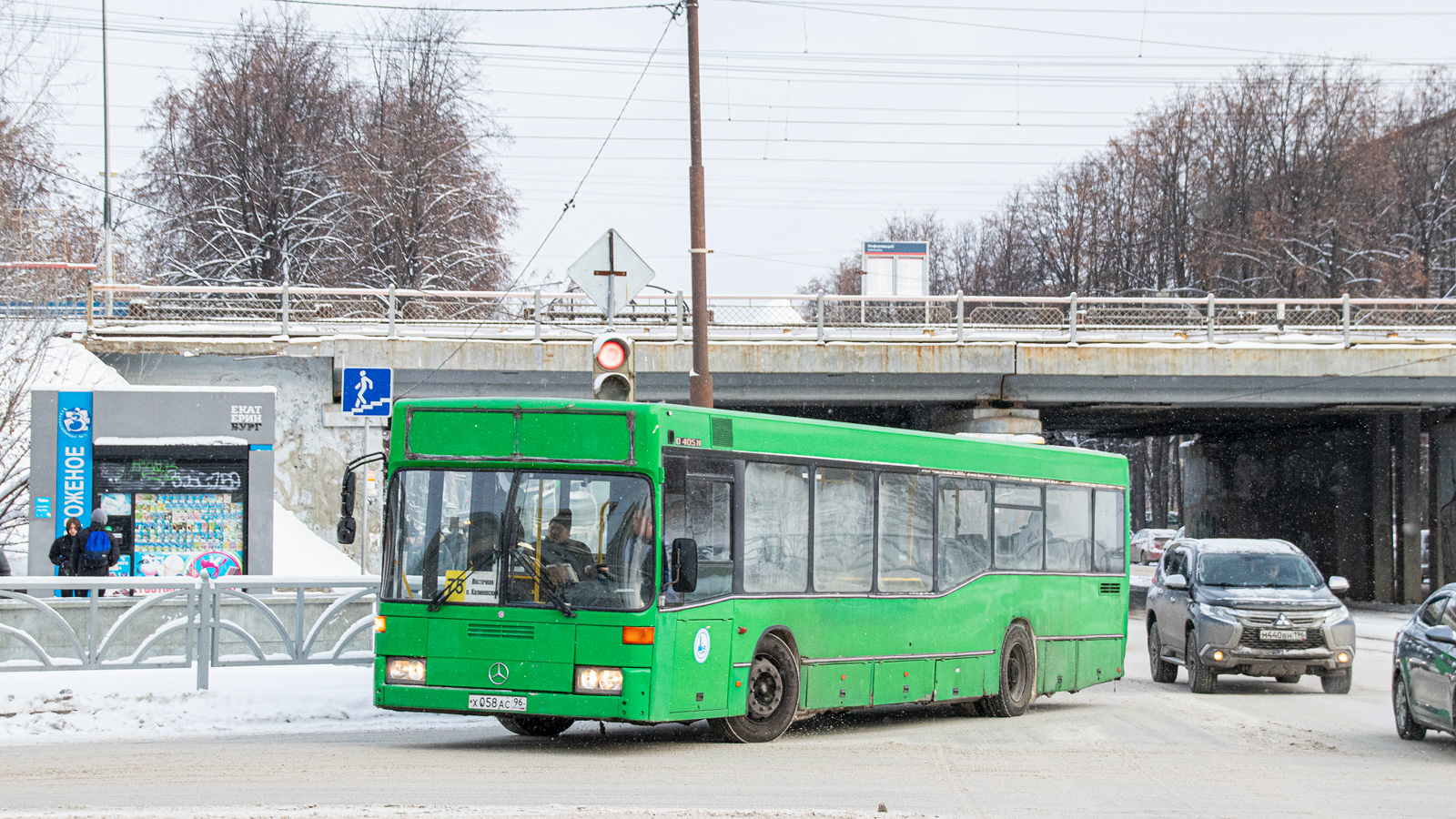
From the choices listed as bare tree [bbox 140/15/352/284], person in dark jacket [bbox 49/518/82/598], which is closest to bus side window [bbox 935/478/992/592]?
person in dark jacket [bbox 49/518/82/598]

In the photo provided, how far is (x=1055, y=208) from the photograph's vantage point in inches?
2601

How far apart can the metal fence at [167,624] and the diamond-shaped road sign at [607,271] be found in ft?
12.2

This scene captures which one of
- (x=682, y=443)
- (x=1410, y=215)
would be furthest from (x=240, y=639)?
(x=1410, y=215)

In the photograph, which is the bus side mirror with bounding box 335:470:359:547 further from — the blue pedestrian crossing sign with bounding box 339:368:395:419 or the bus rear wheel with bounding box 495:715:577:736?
the blue pedestrian crossing sign with bounding box 339:368:395:419

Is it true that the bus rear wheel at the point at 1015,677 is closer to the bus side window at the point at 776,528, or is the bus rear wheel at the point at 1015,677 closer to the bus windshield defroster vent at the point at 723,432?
the bus side window at the point at 776,528

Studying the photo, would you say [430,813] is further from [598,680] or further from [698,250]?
[698,250]

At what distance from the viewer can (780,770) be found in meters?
10.1

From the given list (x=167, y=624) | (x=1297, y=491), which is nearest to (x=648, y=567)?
(x=167, y=624)

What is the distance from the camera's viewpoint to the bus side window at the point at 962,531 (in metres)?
14.0

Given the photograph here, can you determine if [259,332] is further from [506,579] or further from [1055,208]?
[1055,208]

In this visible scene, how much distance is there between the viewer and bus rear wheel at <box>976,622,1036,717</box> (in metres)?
14.9

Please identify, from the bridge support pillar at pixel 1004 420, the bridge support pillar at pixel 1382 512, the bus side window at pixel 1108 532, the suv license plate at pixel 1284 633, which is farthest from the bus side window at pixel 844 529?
the bridge support pillar at pixel 1382 512

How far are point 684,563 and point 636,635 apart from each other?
572 mm

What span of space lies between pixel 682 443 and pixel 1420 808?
507 centimetres
